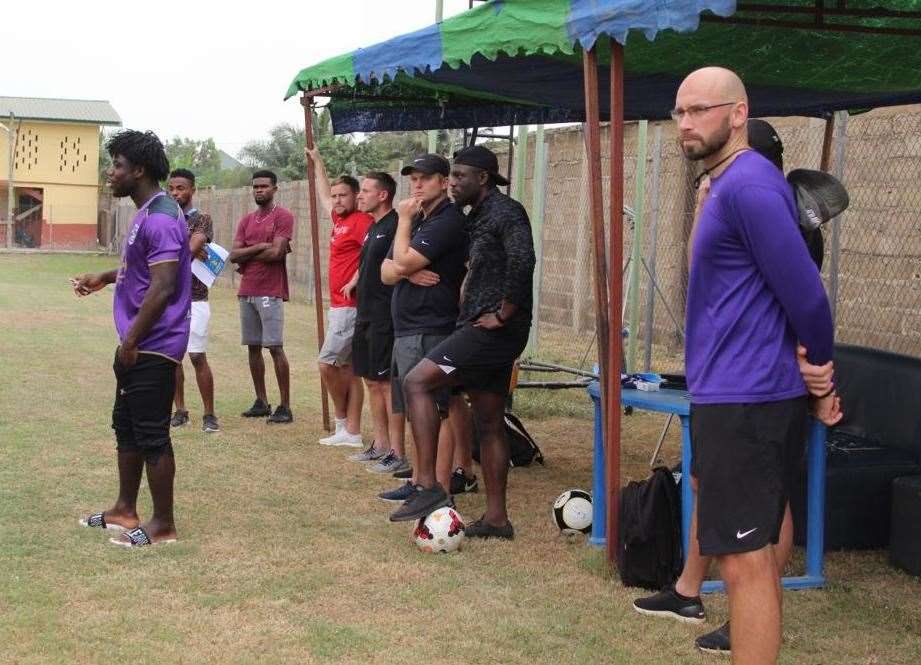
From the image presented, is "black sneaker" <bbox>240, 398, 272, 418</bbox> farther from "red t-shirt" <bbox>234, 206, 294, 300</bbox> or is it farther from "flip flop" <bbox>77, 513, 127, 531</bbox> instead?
"flip flop" <bbox>77, 513, 127, 531</bbox>

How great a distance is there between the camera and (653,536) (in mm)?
5594

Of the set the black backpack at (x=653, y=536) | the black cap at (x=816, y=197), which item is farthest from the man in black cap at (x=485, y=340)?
the black cap at (x=816, y=197)

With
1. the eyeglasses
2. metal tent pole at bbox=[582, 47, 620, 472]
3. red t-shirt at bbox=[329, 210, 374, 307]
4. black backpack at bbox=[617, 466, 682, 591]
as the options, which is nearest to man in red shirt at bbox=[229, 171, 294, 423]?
red t-shirt at bbox=[329, 210, 374, 307]

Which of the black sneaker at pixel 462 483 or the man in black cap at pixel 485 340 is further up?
Result: the man in black cap at pixel 485 340

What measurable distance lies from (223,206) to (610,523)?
2706 centimetres

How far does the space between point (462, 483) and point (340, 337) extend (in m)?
1.74

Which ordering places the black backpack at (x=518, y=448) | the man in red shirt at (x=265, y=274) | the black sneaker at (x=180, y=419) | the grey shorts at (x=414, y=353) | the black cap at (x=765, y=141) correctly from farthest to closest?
the man in red shirt at (x=265, y=274) → the black sneaker at (x=180, y=419) → the black backpack at (x=518, y=448) → the grey shorts at (x=414, y=353) → the black cap at (x=765, y=141)

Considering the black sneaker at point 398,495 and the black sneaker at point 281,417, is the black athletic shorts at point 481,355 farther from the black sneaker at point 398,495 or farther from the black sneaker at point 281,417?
the black sneaker at point 281,417

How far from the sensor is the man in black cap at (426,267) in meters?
7.05

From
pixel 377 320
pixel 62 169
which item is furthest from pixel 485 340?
pixel 62 169

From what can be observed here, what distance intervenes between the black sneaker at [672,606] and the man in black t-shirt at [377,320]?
318 centimetres

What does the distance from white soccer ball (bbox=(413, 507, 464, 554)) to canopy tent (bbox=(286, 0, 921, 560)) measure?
81cm

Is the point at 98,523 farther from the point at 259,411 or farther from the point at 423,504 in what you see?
Answer: the point at 259,411

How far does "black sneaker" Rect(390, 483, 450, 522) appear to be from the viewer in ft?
21.2
